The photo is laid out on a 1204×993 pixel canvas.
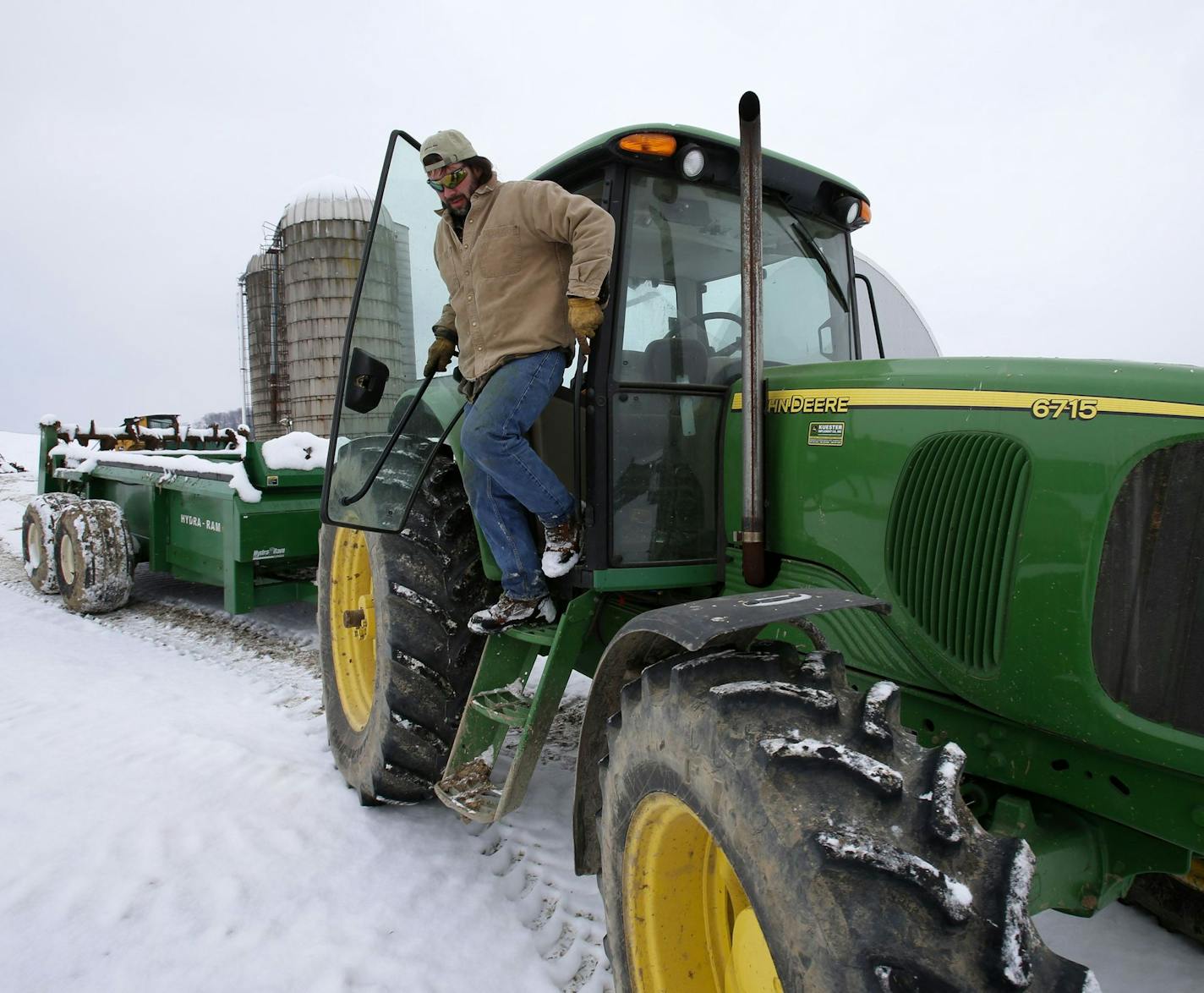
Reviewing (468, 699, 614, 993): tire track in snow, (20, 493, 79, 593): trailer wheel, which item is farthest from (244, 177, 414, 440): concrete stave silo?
(468, 699, 614, 993): tire track in snow

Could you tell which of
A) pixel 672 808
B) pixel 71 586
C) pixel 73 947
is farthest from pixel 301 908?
pixel 71 586

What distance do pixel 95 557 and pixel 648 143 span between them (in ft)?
20.8

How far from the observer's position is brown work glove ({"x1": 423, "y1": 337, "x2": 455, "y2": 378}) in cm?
313

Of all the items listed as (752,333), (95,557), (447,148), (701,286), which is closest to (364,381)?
(447,148)

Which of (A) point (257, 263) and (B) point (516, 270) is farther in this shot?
(A) point (257, 263)

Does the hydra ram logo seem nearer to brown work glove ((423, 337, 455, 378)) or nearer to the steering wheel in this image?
brown work glove ((423, 337, 455, 378))

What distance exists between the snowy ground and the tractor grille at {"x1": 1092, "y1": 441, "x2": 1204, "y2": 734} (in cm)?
122

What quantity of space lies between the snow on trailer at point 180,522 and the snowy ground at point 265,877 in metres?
1.55

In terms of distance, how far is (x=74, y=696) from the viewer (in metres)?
4.68

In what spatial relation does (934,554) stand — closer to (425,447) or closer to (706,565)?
(706,565)

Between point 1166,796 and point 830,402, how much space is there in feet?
3.82

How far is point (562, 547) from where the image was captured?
8.94 ft

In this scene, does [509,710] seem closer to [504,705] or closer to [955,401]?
[504,705]

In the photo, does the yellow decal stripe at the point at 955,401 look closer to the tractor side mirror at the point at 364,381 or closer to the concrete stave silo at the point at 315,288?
the tractor side mirror at the point at 364,381
